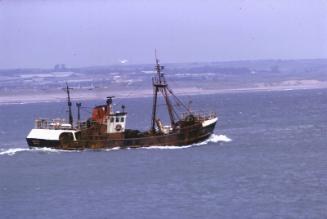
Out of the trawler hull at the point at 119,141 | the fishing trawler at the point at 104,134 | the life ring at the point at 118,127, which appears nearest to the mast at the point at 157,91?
the fishing trawler at the point at 104,134

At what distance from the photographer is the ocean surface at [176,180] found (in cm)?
5478

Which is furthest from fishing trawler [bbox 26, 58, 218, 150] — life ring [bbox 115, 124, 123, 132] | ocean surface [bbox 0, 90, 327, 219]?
ocean surface [bbox 0, 90, 327, 219]

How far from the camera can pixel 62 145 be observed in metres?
84.1

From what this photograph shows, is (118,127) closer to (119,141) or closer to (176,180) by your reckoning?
(119,141)

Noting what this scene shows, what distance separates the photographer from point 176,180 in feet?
214

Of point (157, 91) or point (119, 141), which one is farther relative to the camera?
point (157, 91)

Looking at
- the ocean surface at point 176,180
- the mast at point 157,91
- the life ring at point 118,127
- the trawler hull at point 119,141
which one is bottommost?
the ocean surface at point 176,180

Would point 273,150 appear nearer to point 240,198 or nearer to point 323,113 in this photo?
point 240,198

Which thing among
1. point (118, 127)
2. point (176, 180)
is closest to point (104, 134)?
point (118, 127)

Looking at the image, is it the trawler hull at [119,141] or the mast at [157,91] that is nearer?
the trawler hull at [119,141]

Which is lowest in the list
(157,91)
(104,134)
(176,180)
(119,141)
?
(176,180)

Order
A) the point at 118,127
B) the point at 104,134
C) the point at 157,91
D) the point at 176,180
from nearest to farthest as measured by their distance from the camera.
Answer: the point at 176,180, the point at 104,134, the point at 118,127, the point at 157,91

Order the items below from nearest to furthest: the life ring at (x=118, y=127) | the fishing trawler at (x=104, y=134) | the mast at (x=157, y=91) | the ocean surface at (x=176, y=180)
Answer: the ocean surface at (x=176, y=180)
the fishing trawler at (x=104, y=134)
the life ring at (x=118, y=127)
the mast at (x=157, y=91)

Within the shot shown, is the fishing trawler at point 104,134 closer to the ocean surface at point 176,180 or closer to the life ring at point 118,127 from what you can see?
the life ring at point 118,127
